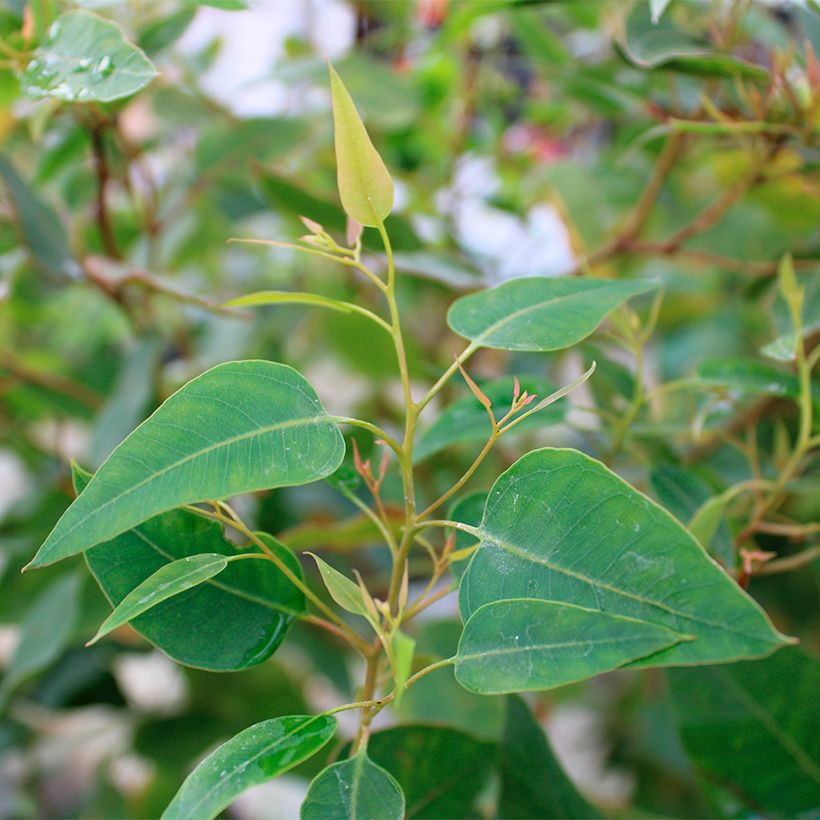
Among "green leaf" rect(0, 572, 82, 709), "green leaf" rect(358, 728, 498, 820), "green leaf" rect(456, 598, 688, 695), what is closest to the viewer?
"green leaf" rect(456, 598, 688, 695)

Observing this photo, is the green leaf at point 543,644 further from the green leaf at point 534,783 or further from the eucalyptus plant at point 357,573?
the green leaf at point 534,783

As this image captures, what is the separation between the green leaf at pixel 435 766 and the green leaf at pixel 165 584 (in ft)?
0.40

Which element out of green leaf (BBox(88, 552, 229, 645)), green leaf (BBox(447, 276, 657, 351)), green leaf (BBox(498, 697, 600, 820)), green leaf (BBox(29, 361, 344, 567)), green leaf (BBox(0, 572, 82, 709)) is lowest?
green leaf (BBox(0, 572, 82, 709))

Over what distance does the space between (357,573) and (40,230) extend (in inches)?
13.8

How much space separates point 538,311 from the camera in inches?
11.4

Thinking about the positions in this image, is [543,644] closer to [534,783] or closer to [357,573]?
[357,573]

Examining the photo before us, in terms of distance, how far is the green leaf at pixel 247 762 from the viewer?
22 cm

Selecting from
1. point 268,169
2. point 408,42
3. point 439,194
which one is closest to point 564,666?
point 268,169

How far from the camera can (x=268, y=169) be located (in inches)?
21.3

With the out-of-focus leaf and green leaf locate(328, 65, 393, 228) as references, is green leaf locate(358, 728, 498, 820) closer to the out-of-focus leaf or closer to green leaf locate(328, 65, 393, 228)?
green leaf locate(328, 65, 393, 228)

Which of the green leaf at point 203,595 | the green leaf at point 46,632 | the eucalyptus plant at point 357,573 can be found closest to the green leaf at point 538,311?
the eucalyptus plant at point 357,573

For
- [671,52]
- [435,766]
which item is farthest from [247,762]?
[671,52]

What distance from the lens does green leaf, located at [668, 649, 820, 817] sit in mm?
367

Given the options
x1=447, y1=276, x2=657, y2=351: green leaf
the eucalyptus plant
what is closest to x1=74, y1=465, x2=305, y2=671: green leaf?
the eucalyptus plant
